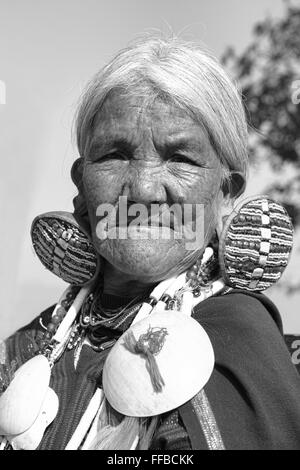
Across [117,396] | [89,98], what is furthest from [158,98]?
[117,396]

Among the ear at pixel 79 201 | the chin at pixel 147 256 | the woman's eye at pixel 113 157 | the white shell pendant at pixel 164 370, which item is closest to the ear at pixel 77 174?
the ear at pixel 79 201

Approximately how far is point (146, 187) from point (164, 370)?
19.6 inches

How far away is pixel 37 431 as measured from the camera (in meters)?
1.97

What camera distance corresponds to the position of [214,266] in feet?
7.25

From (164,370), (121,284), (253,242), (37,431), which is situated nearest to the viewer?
(164,370)

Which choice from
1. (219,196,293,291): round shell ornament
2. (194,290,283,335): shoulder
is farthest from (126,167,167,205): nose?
(194,290,283,335): shoulder

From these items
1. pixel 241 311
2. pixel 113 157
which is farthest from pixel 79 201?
pixel 241 311

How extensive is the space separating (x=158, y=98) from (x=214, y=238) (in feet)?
1.51

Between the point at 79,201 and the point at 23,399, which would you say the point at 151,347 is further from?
the point at 79,201

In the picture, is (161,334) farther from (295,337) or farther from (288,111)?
(288,111)

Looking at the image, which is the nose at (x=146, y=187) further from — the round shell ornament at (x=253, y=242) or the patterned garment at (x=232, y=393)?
the patterned garment at (x=232, y=393)

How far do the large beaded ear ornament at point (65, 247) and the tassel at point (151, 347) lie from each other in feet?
1.43

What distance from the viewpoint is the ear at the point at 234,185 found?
7.49 ft

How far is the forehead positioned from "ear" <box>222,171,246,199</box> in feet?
0.80
